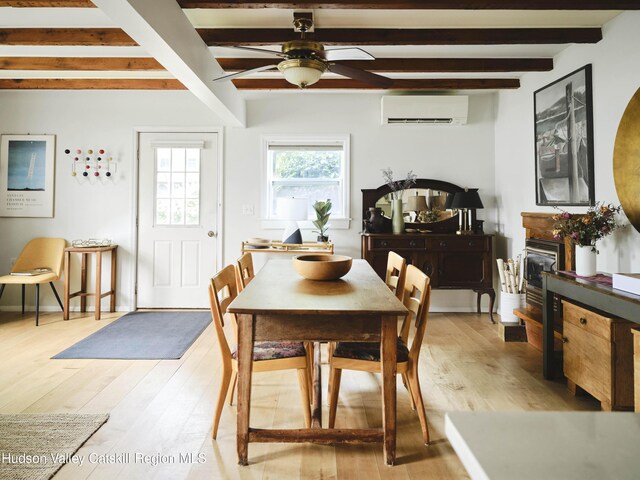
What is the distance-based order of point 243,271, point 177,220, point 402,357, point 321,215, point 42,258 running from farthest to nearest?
point 177,220
point 42,258
point 321,215
point 243,271
point 402,357

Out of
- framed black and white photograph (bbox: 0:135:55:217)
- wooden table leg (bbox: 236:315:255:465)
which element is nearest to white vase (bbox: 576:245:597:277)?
wooden table leg (bbox: 236:315:255:465)

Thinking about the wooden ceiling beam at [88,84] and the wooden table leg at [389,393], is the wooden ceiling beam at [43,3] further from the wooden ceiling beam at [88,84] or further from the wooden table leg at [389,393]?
the wooden table leg at [389,393]

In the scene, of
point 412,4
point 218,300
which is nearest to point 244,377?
point 218,300

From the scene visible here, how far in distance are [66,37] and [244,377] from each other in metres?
3.06

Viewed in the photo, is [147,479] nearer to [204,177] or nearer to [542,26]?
[204,177]

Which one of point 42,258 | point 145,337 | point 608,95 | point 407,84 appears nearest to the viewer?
point 608,95

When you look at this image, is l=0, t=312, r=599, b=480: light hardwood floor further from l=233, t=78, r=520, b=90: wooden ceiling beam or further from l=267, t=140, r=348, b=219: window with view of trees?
l=233, t=78, r=520, b=90: wooden ceiling beam

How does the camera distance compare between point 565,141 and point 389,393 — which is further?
point 565,141

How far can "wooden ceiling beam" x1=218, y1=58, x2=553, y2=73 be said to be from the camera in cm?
369

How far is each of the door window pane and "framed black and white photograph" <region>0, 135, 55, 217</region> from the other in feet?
4.15

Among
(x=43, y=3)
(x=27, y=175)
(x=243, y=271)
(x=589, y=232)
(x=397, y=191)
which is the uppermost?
(x=43, y=3)

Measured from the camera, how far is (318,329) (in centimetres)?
174

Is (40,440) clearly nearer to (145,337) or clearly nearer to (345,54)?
(145,337)

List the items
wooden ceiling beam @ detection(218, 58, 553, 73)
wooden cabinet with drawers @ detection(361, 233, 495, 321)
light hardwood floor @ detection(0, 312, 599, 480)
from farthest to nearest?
wooden cabinet with drawers @ detection(361, 233, 495, 321) → wooden ceiling beam @ detection(218, 58, 553, 73) → light hardwood floor @ detection(0, 312, 599, 480)
